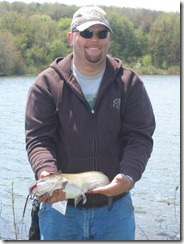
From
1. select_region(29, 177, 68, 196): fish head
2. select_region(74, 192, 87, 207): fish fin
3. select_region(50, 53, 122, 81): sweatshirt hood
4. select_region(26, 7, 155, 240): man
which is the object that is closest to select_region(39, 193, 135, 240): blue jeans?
select_region(26, 7, 155, 240): man

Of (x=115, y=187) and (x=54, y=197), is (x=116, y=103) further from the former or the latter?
(x=54, y=197)

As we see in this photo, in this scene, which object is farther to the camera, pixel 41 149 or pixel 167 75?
pixel 167 75

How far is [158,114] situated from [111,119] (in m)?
22.6

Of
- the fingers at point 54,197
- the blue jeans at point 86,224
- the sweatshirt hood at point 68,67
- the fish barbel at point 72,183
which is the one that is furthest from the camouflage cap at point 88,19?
the blue jeans at point 86,224

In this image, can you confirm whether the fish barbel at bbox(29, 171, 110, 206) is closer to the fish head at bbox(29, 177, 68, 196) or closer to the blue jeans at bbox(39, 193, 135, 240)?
the fish head at bbox(29, 177, 68, 196)

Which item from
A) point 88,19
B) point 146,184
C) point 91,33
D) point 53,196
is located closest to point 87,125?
point 53,196

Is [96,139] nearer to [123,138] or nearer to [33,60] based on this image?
[123,138]

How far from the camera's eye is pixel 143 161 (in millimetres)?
3633

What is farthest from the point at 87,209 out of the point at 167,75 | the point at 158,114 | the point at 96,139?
the point at 167,75

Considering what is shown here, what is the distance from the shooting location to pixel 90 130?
356cm

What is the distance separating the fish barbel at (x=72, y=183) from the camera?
335cm

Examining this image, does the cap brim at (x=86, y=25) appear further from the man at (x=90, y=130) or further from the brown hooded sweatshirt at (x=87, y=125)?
the brown hooded sweatshirt at (x=87, y=125)

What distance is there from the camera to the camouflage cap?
11.9ft

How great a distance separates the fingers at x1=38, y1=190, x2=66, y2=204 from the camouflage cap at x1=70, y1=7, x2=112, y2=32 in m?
1.16
